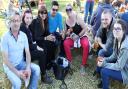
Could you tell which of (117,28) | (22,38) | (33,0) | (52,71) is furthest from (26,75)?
(33,0)

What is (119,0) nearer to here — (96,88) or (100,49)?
(100,49)

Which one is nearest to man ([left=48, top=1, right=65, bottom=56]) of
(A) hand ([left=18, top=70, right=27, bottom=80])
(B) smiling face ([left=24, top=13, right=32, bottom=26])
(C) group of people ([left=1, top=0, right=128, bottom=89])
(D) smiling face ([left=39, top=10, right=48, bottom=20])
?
(C) group of people ([left=1, top=0, right=128, bottom=89])

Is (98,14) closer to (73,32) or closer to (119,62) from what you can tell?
(73,32)

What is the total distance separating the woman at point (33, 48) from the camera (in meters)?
4.99

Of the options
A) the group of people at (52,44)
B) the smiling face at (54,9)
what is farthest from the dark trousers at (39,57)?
the smiling face at (54,9)

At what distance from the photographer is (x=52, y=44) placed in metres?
5.70

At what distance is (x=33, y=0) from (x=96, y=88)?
8.61 m

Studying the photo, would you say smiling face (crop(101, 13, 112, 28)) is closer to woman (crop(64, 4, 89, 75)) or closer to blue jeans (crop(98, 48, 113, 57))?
blue jeans (crop(98, 48, 113, 57))

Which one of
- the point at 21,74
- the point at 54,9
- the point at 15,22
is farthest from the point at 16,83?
the point at 54,9

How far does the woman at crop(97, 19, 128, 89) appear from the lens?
14.1 ft

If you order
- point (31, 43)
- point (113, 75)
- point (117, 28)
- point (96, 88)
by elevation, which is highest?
point (117, 28)

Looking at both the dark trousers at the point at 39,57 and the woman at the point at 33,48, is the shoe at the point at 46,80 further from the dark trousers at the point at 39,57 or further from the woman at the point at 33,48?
the dark trousers at the point at 39,57

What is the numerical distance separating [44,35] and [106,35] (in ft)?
4.20

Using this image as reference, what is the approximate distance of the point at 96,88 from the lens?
504 centimetres
